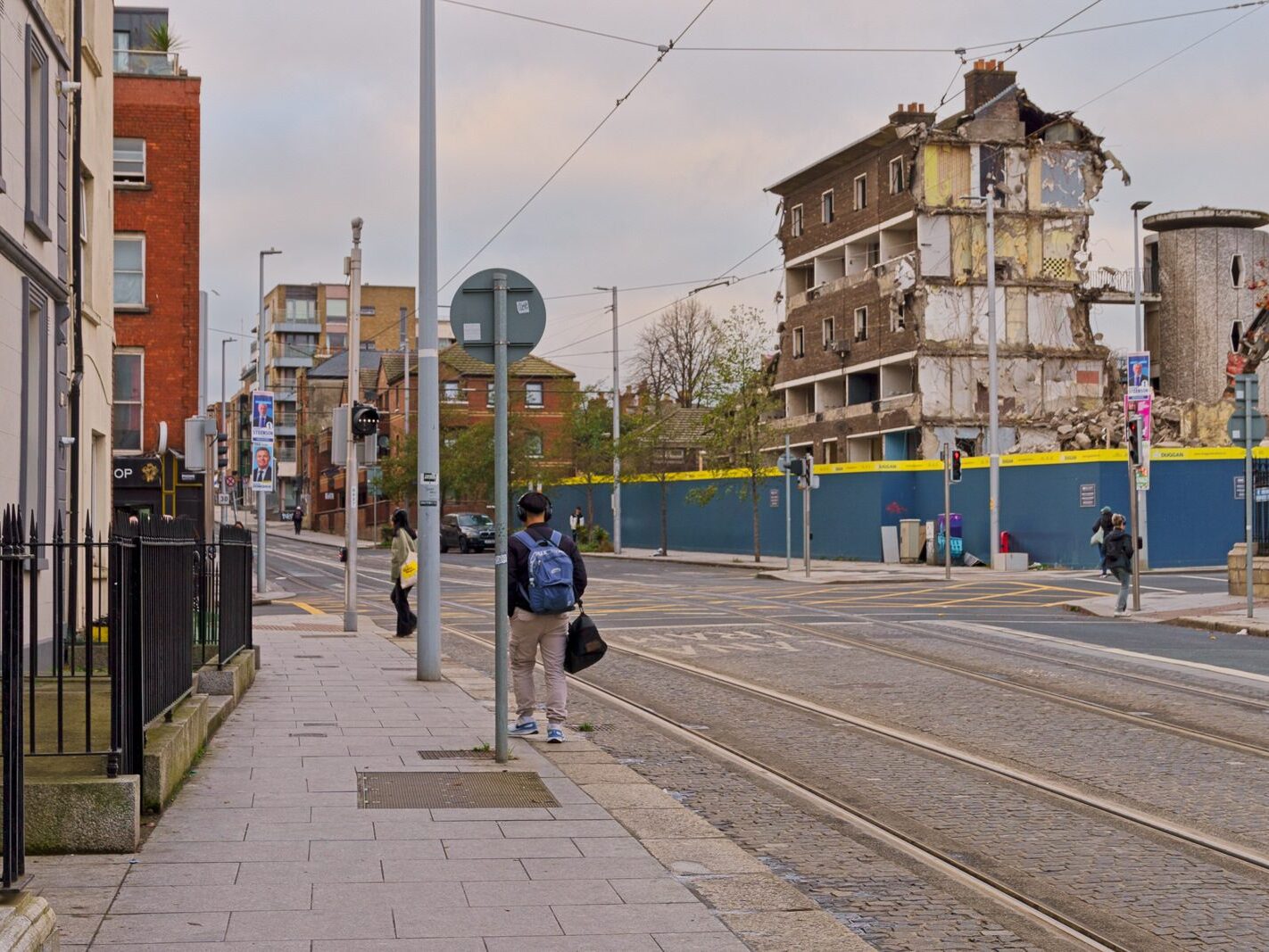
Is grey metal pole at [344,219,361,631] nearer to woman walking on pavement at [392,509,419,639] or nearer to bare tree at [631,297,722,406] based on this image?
woman walking on pavement at [392,509,419,639]

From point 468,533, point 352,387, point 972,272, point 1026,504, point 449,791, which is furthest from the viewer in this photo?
point 468,533

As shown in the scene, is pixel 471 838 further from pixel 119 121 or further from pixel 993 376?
pixel 993 376

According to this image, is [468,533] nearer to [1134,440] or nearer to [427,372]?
[1134,440]

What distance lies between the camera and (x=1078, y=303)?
2299 inches

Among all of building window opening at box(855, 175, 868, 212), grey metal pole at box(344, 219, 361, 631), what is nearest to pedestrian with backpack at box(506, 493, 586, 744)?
grey metal pole at box(344, 219, 361, 631)

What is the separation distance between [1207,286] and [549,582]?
58913mm

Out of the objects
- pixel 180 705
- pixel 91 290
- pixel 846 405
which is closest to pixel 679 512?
pixel 846 405

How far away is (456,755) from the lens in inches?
396

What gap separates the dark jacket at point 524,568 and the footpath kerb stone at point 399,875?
1.23 metres

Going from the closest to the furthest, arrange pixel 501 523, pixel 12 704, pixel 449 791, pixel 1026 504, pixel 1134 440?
pixel 12 704 < pixel 449 791 < pixel 501 523 < pixel 1134 440 < pixel 1026 504

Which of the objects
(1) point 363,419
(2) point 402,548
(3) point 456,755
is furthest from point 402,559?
(3) point 456,755

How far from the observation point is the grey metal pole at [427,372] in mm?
14516

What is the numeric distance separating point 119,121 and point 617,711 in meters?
30.1

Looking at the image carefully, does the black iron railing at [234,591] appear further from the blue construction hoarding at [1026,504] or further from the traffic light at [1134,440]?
the blue construction hoarding at [1026,504]
